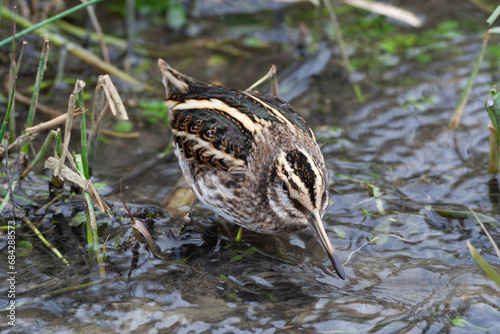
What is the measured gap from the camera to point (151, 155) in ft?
19.6

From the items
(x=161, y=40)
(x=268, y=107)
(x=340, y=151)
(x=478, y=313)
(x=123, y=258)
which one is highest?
(x=161, y=40)

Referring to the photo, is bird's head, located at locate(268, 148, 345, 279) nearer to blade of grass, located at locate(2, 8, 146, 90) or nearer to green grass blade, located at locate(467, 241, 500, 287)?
green grass blade, located at locate(467, 241, 500, 287)

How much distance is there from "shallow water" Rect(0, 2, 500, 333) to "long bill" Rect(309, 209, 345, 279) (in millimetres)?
233

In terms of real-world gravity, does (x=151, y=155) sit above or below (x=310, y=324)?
above

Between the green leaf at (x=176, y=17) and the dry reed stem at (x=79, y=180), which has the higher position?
the green leaf at (x=176, y=17)

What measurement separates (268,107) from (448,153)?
7.56 ft

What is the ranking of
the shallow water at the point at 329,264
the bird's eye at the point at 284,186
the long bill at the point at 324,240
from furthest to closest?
the bird's eye at the point at 284,186
the long bill at the point at 324,240
the shallow water at the point at 329,264

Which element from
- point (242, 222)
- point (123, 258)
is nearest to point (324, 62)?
point (242, 222)

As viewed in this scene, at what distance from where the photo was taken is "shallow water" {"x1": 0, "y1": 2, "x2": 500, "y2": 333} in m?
3.85

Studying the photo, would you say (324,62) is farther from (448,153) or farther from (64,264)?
(64,264)

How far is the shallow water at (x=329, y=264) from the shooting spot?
385 cm

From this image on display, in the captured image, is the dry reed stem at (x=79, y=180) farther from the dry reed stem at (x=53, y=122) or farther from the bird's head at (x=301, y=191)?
the bird's head at (x=301, y=191)

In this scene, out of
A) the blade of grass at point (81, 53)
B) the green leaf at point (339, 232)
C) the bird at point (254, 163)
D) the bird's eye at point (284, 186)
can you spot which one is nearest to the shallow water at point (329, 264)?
the green leaf at point (339, 232)

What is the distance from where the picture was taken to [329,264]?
4484 mm
